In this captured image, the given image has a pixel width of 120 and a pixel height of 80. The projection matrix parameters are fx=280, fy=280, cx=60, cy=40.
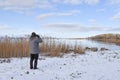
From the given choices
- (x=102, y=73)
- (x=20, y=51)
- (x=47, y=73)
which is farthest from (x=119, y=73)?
(x=20, y=51)

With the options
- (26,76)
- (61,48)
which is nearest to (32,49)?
(26,76)

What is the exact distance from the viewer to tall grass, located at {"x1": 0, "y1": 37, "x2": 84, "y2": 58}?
18475mm

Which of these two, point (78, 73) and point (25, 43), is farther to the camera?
point (25, 43)

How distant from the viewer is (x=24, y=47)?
63.9 feet

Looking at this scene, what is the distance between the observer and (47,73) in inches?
466

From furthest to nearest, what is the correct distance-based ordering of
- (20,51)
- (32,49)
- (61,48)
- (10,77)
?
(61,48), (20,51), (32,49), (10,77)

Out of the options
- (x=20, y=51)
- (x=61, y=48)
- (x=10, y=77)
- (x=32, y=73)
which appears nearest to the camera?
(x=10, y=77)

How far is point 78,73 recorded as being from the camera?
1195 centimetres

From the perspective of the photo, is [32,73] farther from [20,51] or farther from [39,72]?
[20,51]

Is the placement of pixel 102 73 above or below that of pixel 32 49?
below

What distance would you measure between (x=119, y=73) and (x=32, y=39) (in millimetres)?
4186

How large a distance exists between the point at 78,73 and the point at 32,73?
195 cm

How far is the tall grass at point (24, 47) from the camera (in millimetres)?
18475

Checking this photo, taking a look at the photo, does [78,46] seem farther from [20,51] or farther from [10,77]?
[10,77]
